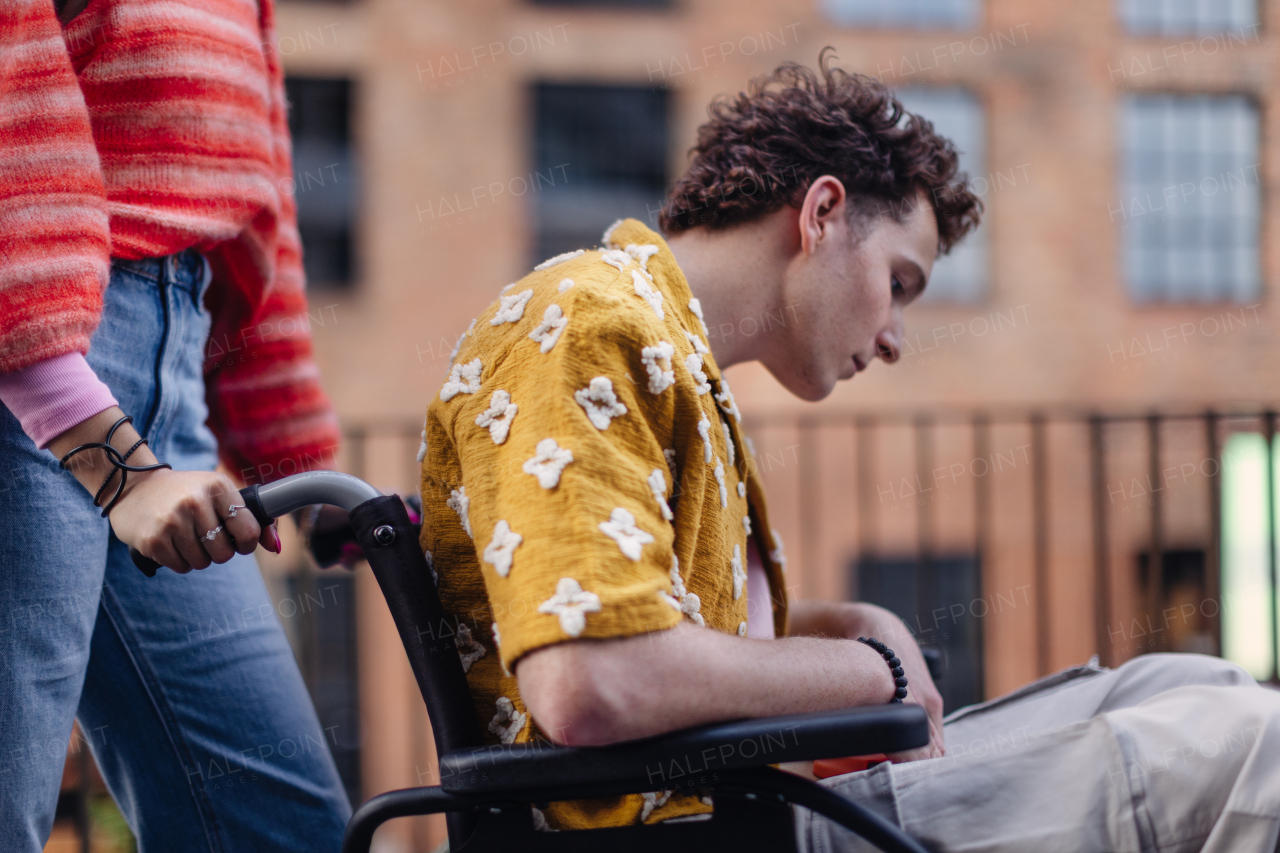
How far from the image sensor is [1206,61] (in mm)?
10180

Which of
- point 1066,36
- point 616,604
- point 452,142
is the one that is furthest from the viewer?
point 1066,36

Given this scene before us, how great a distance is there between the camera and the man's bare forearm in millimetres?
849

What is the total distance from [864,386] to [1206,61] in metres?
5.18

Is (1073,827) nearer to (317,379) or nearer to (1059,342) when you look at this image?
(317,379)

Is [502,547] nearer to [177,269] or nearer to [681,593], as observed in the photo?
[681,593]

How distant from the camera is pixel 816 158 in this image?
56.1 inches

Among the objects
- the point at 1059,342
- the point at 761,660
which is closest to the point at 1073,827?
the point at 761,660

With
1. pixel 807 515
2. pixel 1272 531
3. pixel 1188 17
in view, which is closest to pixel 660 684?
pixel 1272 531

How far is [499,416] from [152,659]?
0.64 metres

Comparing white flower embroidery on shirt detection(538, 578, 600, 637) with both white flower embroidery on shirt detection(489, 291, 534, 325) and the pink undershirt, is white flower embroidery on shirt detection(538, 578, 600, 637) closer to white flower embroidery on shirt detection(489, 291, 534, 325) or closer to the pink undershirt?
white flower embroidery on shirt detection(489, 291, 534, 325)

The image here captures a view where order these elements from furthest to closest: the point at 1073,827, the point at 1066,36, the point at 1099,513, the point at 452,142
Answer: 1. the point at 1066,36
2. the point at 452,142
3. the point at 1099,513
4. the point at 1073,827

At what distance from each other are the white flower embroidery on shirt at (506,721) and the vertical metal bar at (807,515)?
7.41 meters

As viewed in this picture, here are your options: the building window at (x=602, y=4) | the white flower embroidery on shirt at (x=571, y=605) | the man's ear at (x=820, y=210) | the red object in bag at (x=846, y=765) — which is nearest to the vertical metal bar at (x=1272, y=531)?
the man's ear at (x=820, y=210)

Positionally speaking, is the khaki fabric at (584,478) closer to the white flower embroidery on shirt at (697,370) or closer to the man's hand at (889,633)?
the white flower embroidery on shirt at (697,370)
